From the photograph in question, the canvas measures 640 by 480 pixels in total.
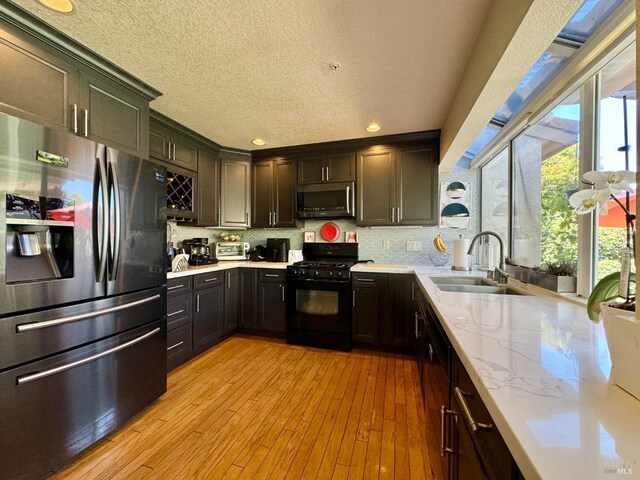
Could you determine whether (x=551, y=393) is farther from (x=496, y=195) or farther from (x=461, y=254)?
(x=496, y=195)

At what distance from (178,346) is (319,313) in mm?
1389

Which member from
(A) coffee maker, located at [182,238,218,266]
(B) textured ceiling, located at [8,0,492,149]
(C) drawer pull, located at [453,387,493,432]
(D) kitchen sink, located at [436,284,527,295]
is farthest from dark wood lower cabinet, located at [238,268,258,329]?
(C) drawer pull, located at [453,387,493,432]

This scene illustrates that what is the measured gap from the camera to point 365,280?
2.71 meters

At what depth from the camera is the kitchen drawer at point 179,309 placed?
7.28ft

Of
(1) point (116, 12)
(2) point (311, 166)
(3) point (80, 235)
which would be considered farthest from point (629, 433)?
(2) point (311, 166)

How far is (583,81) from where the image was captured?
1.31 metres

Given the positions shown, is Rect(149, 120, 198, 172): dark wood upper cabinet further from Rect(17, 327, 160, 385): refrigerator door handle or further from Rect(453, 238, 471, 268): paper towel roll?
Rect(453, 238, 471, 268): paper towel roll

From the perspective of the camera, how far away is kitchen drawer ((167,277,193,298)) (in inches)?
86.7

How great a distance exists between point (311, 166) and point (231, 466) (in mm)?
2816

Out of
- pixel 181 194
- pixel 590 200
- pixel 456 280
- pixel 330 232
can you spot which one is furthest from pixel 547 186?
pixel 181 194

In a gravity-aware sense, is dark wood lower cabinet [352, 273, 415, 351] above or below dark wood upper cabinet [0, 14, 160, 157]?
below

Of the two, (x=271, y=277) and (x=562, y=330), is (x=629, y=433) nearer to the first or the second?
(x=562, y=330)

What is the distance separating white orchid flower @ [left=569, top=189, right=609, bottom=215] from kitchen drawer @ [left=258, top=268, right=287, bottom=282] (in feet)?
8.22

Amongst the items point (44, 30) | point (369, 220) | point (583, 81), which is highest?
point (44, 30)
